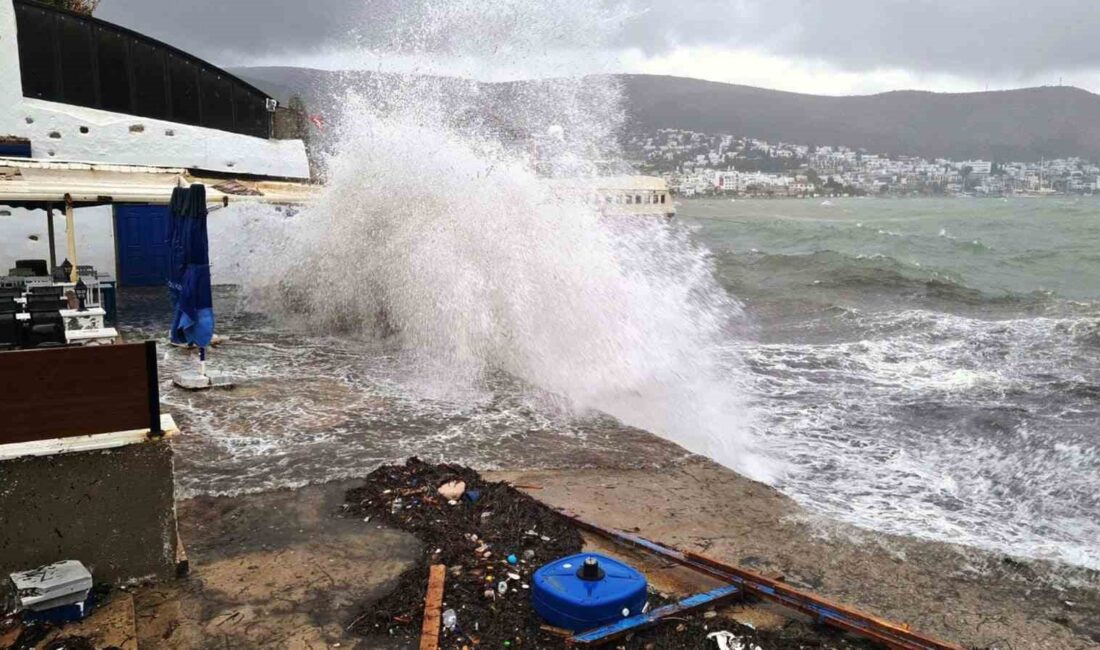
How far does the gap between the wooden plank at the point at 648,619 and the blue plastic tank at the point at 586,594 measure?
57 millimetres

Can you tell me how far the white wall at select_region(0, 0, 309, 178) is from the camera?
14.7 m

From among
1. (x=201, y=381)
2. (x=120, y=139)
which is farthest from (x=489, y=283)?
(x=120, y=139)

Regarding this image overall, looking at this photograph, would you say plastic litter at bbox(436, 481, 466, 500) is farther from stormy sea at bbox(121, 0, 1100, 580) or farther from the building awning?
the building awning

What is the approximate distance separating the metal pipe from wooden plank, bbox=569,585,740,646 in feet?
0.47

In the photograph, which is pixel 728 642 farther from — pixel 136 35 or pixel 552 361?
pixel 136 35

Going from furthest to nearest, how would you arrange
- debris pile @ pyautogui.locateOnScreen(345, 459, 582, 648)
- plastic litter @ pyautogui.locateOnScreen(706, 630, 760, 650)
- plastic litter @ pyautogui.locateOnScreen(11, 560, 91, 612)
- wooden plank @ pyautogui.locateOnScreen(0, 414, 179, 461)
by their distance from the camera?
debris pile @ pyautogui.locateOnScreen(345, 459, 582, 648)
plastic litter @ pyautogui.locateOnScreen(706, 630, 760, 650)
wooden plank @ pyautogui.locateOnScreen(0, 414, 179, 461)
plastic litter @ pyautogui.locateOnScreen(11, 560, 91, 612)

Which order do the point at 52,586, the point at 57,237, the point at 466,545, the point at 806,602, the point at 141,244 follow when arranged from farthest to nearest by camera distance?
1. the point at 141,244
2. the point at 57,237
3. the point at 466,545
4. the point at 806,602
5. the point at 52,586

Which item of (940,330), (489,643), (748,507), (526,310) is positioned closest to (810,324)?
(940,330)

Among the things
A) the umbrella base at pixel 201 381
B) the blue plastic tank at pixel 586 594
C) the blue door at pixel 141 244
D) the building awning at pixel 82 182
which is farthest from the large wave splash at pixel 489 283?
the blue plastic tank at pixel 586 594

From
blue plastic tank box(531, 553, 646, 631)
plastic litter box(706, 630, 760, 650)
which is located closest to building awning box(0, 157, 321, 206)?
blue plastic tank box(531, 553, 646, 631)

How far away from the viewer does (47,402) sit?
379cm

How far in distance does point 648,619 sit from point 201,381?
6.30 m

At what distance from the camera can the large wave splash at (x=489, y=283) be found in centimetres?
1006

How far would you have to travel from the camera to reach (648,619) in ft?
13.1
